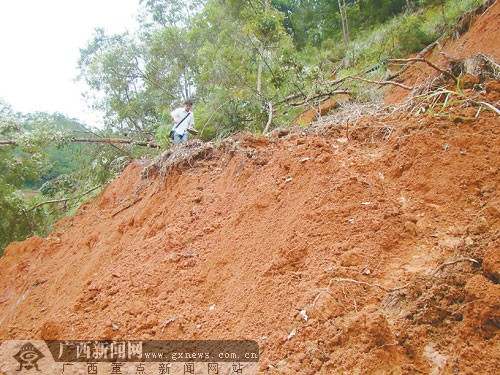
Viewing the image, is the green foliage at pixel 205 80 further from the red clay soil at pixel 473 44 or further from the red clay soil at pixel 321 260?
the red clay soil at pixel 321 260

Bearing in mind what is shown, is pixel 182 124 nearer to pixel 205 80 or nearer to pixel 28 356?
pixel 205 80

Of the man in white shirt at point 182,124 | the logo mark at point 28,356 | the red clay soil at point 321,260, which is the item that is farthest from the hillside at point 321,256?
the man in white shirt at point 182,124

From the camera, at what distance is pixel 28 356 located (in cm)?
338

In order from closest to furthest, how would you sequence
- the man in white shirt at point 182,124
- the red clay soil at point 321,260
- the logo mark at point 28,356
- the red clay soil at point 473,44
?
the red clay soil at point 321,260
the logo mark at point 28,356
the man in white shirt at point 182,124
the red clay soil at point 473,44

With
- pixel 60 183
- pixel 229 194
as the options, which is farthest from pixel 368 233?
pixel 60 183

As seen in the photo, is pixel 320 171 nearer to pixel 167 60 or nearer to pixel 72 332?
pixel 72 332

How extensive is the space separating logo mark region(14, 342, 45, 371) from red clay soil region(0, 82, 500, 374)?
0.46ft

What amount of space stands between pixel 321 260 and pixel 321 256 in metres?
0.05

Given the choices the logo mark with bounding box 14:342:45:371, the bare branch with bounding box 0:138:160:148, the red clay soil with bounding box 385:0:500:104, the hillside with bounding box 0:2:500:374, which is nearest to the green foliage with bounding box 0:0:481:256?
the bare branch with bounding box 0:138:160:148

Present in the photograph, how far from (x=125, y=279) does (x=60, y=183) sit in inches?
338

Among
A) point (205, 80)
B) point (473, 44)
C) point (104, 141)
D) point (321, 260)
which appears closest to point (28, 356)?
point (321, 260)

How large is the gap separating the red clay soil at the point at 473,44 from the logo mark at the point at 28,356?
586 centimetres

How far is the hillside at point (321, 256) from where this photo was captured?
2.02 meters

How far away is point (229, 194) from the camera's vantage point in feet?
14.1
